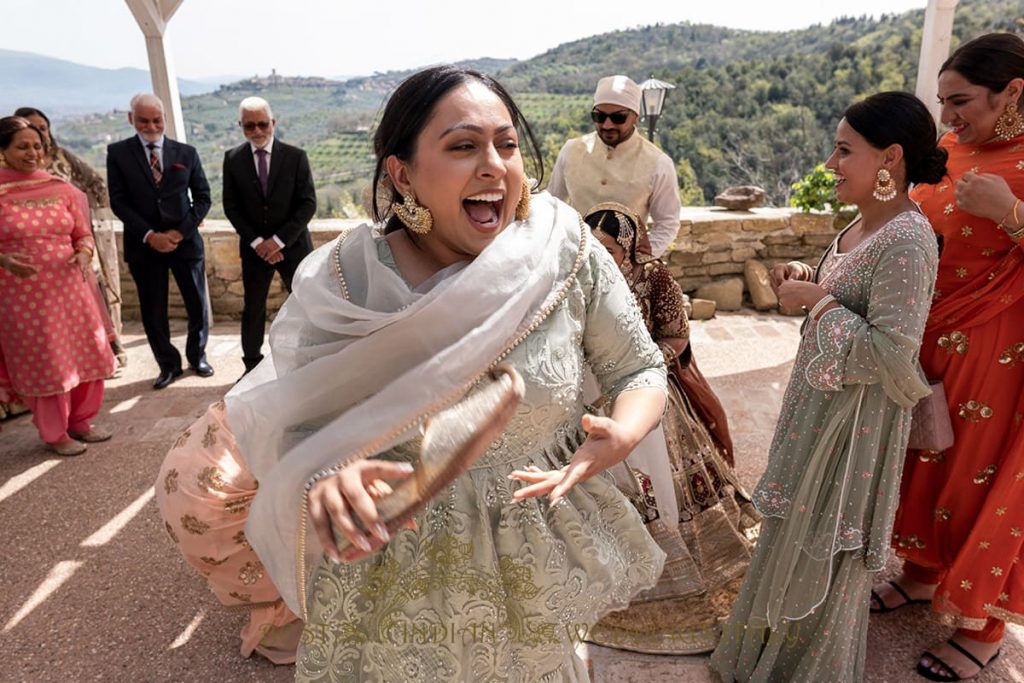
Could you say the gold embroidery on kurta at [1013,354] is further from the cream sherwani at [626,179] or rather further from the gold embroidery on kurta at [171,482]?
the gold embroidery on kurta at [171,482]

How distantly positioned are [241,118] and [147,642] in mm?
3800

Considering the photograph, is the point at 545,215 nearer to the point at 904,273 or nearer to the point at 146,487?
the point at 904,273

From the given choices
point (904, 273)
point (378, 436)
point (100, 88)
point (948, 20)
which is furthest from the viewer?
point (100, 88)

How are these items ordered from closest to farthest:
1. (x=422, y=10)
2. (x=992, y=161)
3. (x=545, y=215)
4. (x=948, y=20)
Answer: (x=545, y=215), (x=992, y=161), (x=948, y=20), (x=422, y=10)

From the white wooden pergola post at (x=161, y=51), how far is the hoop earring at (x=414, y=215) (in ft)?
19.4

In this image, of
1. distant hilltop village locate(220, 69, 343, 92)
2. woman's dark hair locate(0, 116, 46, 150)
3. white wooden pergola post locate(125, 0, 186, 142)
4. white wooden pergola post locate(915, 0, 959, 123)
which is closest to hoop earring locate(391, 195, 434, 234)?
woman's dark hair locate(0, 116, 46, 150)

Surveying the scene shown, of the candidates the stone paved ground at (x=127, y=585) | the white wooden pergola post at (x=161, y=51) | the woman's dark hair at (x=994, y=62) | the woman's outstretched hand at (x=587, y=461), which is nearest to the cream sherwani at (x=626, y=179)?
the stone paved ground at (x=127, y=585)

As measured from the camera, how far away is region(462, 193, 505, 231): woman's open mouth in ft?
3.88

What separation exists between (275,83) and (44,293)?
5713 cm

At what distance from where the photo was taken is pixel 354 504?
0.90 m

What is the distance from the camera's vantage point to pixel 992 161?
2.11 meters

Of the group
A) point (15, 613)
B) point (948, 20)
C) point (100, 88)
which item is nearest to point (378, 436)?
point (15, 613)

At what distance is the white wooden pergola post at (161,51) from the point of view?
6.00m

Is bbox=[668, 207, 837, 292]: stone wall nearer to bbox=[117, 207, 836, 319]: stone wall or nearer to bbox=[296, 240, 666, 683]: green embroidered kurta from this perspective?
bbox=[117, 207, 836, 319]: stone wall
